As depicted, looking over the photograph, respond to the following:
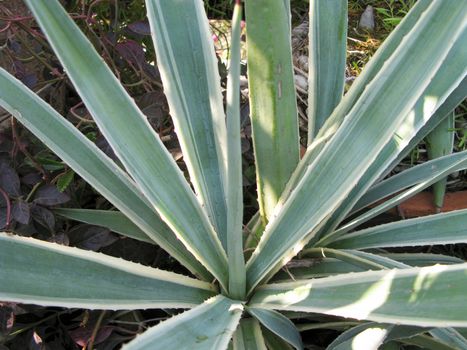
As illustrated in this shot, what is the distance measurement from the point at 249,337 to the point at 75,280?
0.27m

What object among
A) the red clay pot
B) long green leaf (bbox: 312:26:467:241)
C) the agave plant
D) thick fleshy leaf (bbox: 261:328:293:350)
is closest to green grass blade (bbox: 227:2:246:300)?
the agave plant

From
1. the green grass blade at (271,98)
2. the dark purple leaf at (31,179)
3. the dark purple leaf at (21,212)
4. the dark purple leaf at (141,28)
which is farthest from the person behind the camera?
the dark purple leaf at (141,28)

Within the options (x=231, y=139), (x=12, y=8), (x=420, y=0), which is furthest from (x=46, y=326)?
(x=420, y=0)

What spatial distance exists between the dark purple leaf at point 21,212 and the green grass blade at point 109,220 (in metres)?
0.07

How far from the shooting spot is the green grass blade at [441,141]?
113cm

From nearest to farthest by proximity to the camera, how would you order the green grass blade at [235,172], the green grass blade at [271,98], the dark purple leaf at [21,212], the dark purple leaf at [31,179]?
the green grass blade at [235,172]
the green grass blade at [271,98]
the dark purple leaf at [21,212]
the dark purple leaf at [31,179]

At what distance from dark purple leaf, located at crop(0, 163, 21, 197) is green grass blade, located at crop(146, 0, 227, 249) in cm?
30

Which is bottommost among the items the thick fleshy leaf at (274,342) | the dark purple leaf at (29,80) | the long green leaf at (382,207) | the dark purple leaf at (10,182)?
the thick fleshy leaf at (274,342)

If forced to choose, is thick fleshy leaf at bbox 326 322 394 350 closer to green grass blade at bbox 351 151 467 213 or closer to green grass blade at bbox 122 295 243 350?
green grass blade at bbox 122 295 243 350

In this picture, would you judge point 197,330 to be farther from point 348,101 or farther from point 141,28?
point 141,28

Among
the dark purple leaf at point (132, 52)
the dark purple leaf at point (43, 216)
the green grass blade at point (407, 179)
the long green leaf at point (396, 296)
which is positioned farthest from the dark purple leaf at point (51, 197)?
the green grass blade at point (407, 179)

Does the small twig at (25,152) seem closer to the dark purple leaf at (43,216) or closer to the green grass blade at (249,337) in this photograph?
the dark purple leaf at (43,216)

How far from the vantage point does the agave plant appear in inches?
27.9

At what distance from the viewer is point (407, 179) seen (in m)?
1.02
